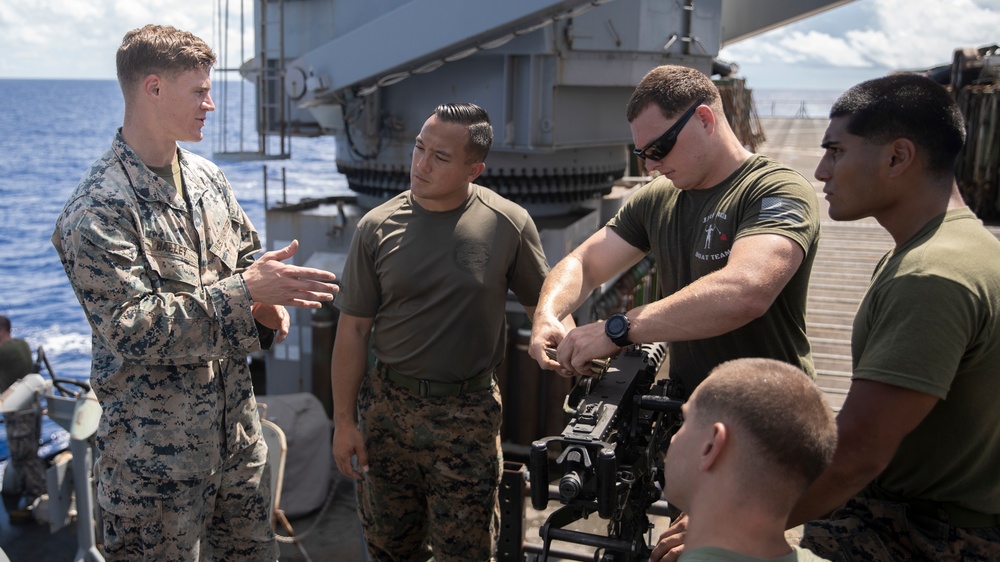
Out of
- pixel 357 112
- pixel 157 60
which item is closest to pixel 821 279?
pixel 357 112

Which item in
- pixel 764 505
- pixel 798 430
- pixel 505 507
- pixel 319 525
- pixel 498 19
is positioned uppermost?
pixel 498 19

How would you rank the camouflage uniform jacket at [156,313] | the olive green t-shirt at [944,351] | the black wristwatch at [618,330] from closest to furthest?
the olive green t-shirt at [944,351]
the black wristwatch at [618,330]
the camouflage uniform jacket at [156,313]

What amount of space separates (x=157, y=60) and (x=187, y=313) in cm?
84

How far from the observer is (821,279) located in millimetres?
6816

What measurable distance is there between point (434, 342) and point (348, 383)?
441 mm

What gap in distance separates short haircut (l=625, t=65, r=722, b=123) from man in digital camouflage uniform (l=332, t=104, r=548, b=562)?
90cm

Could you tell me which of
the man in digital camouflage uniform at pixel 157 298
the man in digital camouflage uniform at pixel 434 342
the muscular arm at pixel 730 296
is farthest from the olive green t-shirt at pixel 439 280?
the muscular arm at pixel 730 296

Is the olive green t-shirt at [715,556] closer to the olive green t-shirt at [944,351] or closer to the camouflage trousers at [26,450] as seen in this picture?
the olive green t-shirt at [944,351]

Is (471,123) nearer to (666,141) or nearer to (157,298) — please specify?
(666,141)

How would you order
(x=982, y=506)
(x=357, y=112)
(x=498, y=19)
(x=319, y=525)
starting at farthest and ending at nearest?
(x=357, y=112) < (x=319, y=525) < (x=498, y=19) < (x=982, y=506)

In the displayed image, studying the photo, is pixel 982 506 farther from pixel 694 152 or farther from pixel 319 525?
pixel 319 525

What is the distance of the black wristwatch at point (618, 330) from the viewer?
2514 millimetres

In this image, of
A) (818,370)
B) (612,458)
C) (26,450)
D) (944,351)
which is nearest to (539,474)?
(612,458)

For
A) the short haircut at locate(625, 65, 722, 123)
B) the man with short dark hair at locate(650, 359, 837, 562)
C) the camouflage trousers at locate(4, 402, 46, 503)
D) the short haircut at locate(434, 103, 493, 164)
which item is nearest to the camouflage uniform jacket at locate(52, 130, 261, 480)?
the short haircut at locate(434, 103, 493, 164)
